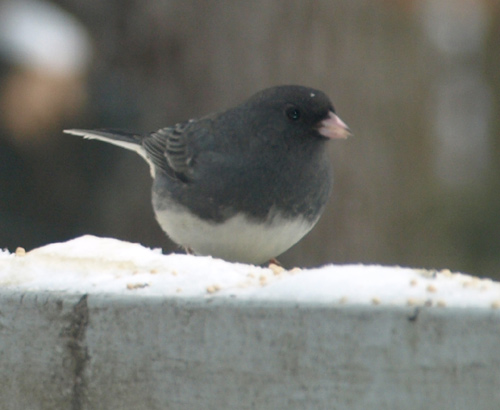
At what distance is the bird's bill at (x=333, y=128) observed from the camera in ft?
6.72

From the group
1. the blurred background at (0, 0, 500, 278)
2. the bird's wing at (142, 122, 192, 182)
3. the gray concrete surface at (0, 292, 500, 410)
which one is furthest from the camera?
the blurred background at (0, 0, 500, 278)

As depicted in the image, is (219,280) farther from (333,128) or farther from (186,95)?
(186,95)

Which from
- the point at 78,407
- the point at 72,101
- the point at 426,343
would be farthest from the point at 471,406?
the point at 72,101

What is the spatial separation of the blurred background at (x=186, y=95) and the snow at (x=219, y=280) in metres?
1.96

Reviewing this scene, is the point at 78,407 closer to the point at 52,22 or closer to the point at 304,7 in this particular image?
the point at 304,7

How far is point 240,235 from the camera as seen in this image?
6.63 feet

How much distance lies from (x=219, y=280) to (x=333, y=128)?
2.85ft

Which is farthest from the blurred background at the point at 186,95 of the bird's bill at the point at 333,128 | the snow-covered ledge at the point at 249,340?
the snow-covered ledge at the point at 249,340

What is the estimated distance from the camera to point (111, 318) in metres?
1.23

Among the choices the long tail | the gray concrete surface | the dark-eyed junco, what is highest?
the long tail

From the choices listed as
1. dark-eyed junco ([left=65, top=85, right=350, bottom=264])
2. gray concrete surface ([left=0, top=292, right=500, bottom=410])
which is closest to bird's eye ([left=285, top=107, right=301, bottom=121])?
dark-eyed junco ([left=65, top=85, right=350, bottom=264])

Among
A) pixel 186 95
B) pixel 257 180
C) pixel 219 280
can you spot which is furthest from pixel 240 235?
pixel 186 95

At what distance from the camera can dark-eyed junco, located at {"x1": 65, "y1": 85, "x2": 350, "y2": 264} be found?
2.02m

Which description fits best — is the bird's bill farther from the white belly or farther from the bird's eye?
the white belly
